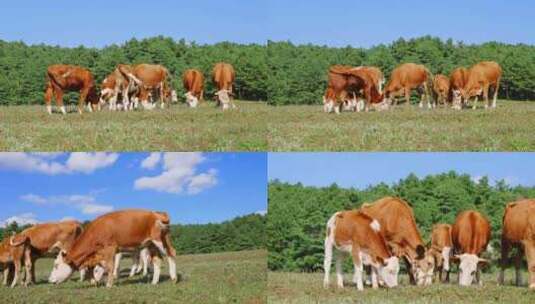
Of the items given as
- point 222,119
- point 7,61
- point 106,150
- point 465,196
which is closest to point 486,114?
point 465,196

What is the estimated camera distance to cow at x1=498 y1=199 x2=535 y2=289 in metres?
19.1

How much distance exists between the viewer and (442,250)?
2208 cm

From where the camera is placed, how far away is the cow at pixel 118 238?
19.0 meters

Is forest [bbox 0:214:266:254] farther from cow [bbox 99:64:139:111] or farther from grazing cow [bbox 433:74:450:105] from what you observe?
grazing cow [bbox 433:74:450:105]

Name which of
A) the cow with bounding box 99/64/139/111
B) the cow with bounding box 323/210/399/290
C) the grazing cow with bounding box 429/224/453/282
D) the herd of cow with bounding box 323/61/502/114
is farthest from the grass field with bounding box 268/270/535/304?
the cow with bounding box 99/64/139/111

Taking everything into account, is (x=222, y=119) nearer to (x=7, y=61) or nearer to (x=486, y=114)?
(x=486, y=114)

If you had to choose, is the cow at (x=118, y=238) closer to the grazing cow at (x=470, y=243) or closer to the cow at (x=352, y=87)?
the grazing cow at (x=470, y=243)

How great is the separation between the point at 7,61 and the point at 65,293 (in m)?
55.6

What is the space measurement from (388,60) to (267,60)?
946 cm

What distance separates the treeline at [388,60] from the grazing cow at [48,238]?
30.4 metres

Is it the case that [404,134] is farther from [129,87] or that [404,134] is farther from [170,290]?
[129,87]

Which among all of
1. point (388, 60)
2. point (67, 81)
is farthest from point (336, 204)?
point (388, 60)

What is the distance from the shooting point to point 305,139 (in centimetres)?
2259

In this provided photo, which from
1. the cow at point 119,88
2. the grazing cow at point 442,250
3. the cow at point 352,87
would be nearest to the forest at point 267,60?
the cow at point 119,88
